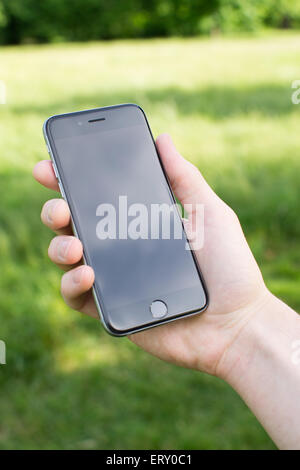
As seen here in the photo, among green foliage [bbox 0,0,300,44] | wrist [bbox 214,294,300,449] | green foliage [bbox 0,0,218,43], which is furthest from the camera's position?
green foliage [bbox 0,0,300,44]

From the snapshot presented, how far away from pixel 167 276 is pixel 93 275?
0.89ft

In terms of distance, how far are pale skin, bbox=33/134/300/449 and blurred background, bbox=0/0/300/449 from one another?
0.68 m

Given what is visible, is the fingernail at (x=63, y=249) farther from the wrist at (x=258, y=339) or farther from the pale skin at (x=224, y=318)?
the wrist at (x=258, y=339)

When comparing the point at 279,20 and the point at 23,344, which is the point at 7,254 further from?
the point at 279,20

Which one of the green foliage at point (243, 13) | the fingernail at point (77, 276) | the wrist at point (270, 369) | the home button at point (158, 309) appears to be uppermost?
the fingernail at point (77, 276)

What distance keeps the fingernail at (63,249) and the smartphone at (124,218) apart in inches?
3.8

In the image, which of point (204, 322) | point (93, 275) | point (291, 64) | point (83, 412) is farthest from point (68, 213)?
point (291, 64)

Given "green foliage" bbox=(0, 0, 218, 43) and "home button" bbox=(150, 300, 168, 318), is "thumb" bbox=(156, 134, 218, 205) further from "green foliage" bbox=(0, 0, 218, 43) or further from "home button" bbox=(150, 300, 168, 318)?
"green foliage" bbox=(0, 0, 218, 43)

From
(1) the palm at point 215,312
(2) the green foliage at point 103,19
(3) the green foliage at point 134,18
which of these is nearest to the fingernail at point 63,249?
(1) the palm at point 215,312

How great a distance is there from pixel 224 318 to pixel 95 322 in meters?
1.21

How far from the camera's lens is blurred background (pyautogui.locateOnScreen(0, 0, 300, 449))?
218 cm

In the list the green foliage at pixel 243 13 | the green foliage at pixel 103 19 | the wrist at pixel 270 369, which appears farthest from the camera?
the green foliage at pixel 243 13

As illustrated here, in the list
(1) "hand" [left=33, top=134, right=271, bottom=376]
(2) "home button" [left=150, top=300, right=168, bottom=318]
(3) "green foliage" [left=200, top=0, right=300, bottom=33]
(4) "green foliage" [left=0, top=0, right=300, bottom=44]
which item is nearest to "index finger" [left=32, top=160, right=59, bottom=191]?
(1) "hand" [left=33, top=134, right=271, bottom=376]

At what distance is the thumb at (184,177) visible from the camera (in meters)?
1.78
